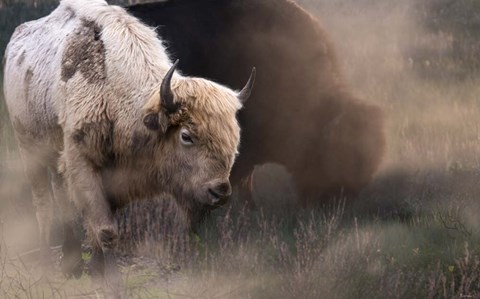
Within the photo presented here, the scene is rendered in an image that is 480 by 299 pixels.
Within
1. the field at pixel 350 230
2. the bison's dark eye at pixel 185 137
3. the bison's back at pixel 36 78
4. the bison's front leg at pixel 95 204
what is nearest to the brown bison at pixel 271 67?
the field at pixel 350 230

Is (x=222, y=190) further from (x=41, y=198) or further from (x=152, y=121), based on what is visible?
(x=41, y=198)

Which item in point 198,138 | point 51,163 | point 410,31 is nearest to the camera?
point 198,138

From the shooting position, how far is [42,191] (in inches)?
306

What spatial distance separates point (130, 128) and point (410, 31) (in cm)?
906

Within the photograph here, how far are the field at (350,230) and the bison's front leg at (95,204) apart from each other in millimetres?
203

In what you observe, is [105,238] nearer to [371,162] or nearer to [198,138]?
[198,138]

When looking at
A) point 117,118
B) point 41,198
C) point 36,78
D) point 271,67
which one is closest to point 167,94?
point 117,118

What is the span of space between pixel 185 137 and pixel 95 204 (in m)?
0.88

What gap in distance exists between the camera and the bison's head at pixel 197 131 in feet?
18.6

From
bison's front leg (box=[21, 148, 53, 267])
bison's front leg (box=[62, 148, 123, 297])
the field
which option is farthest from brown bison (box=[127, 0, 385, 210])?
bison's front leg (box=[62, 148, 123, 297])

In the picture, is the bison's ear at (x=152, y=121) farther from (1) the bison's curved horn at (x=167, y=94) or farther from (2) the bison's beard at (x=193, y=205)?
(2) the bison's beard at (x=193, y=205)

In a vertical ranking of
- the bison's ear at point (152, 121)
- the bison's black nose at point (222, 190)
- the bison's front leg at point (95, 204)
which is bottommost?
the bison's front leg at point (95, 204)

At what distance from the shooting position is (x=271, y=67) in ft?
28.8

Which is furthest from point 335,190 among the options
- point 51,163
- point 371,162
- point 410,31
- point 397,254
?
point 410,31
